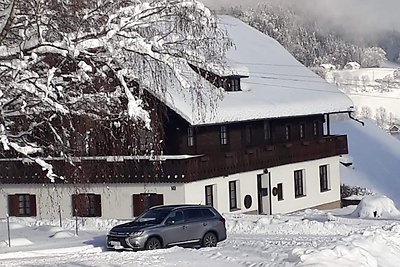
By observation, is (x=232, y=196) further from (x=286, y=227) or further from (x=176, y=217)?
(x=176, y=217)

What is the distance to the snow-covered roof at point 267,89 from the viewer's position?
43312 millimetres

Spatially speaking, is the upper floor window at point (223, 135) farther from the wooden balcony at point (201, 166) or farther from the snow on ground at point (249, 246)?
the snow on ground at point (249, 246)

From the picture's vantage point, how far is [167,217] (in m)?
27.6

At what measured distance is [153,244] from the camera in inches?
1059

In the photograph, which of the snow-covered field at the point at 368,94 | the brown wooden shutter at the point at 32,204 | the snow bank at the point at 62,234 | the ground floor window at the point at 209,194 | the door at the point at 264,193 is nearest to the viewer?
the snow bank at the point at 62,234

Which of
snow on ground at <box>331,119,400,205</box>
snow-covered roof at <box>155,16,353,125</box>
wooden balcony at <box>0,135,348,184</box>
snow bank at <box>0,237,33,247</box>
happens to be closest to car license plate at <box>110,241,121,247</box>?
snow bank at <box>0,237,33,247</box>

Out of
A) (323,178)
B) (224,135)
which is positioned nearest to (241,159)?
(224,135)

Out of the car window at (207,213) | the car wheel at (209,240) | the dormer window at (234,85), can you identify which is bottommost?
the car wheel at (209,240)

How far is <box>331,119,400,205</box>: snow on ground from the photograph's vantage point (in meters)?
71.9

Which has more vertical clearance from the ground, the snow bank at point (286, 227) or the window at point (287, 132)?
the window at point (287, 132)

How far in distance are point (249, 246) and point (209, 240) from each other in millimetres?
1531

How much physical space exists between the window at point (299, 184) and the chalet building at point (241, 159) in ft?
0.19

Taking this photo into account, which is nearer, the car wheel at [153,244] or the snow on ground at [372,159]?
the car wheel at [153,244]

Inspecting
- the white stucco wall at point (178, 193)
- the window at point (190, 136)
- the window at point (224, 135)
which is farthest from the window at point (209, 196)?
the window at point (224, 135)
